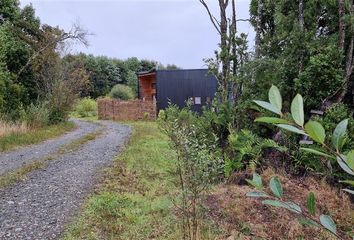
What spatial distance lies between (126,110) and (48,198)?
15096mm

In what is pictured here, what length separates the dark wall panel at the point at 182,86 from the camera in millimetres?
18281

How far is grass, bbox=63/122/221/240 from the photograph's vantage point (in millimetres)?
3033

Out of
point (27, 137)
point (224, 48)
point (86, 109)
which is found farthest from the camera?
point (86, 109)

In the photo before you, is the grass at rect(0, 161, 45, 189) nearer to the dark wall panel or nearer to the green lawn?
the green lawn

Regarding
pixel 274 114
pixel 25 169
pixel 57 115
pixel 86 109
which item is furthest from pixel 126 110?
pixel 274 114

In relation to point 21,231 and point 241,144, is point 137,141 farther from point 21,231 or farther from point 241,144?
point 21,231

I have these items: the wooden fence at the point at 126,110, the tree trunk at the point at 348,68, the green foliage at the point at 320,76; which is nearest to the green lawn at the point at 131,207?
the green foliage at the point at 320,76

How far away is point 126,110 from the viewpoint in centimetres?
1905

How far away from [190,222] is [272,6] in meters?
3.97

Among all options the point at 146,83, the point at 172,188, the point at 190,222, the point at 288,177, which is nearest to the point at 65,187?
the point at 172,188

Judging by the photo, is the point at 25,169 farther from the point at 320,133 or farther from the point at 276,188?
the point at 320,133

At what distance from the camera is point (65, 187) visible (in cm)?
455

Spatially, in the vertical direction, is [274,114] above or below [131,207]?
above

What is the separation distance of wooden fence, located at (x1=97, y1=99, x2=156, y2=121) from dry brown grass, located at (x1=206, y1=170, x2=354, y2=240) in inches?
577
